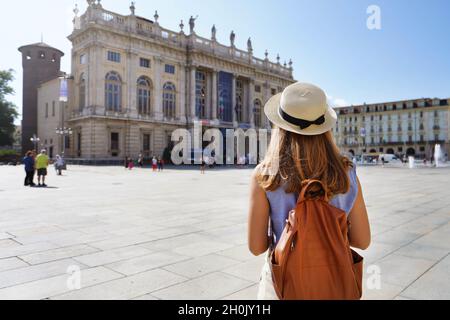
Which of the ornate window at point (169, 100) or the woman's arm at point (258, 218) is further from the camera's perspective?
the ornate window at point (169, 100)

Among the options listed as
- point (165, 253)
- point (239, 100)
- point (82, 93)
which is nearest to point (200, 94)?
point (239, 100)

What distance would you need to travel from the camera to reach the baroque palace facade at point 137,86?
4153 centimetres

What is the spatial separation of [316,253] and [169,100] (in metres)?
49.2

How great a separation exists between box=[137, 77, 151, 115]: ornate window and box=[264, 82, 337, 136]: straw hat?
45936mm

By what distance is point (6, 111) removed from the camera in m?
55.1

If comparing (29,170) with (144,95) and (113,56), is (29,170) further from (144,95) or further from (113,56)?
(144,95)

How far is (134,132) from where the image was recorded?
44.4m

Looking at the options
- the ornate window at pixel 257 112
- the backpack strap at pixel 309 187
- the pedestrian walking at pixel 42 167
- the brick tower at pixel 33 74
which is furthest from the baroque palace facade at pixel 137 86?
the backpack strap at pixel 309 187

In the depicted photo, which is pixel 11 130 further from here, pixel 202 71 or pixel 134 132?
pixel 202 71

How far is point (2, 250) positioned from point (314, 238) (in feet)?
17.5

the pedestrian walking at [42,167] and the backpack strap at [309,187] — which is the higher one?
the backpack strap at [309,187]

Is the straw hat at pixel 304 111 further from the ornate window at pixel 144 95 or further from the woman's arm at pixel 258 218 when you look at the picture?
the ornate window at pixel 144 95

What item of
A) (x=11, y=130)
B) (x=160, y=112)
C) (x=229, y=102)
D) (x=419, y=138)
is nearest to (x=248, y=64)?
(x=229, y=102)

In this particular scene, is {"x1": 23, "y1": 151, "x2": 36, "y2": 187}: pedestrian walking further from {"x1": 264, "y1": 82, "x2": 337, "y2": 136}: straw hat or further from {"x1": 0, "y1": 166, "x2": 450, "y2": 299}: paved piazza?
{"x1": 264, "y1": 82, "x2": 337, "y2": 136}: straw hat
